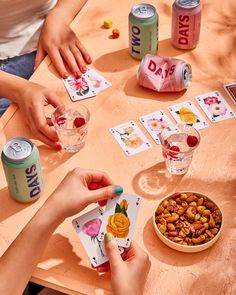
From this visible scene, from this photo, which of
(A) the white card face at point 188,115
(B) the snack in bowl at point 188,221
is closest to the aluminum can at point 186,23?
(A) the white card face at point 188,115

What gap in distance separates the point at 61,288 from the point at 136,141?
0.51 metres

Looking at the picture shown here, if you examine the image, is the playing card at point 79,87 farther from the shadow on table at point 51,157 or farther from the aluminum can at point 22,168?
the aluminum can at point 22,168

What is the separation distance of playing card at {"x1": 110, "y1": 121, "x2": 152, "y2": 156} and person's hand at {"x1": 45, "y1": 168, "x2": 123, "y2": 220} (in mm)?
201

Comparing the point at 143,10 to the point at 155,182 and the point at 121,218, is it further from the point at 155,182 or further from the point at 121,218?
the point at 121,218

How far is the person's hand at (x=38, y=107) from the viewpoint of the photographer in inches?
66.5

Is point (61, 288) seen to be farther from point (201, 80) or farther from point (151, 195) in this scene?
point (201, 80)

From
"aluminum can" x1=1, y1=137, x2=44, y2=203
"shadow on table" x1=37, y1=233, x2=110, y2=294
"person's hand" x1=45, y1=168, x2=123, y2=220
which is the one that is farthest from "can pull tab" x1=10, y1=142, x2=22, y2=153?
"shadow on table" x1=37, y1=233, x2=110, y2=294

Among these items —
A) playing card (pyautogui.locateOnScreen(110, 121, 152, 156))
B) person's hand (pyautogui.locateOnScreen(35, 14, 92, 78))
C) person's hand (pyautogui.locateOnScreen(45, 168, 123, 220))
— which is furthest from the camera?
person's hand (pyautogui.locateOnScreen(35, 14, 92, 78))

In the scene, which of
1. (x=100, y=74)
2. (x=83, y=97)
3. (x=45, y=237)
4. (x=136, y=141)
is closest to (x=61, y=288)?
(x=45, y=237)

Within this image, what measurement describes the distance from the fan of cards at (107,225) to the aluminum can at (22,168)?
164 millimetres

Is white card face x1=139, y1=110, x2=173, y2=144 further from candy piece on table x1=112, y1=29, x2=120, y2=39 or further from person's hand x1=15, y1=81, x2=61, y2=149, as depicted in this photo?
candy piece on table x1=112, y1=29, x2=120, y2=39

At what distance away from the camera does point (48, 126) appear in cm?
170

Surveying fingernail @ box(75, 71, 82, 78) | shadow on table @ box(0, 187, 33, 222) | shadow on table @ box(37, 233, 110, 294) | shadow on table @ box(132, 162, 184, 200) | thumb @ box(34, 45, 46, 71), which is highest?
fingernail @ box(75, 71, 82, 78)

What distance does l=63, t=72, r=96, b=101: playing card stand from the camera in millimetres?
1827
